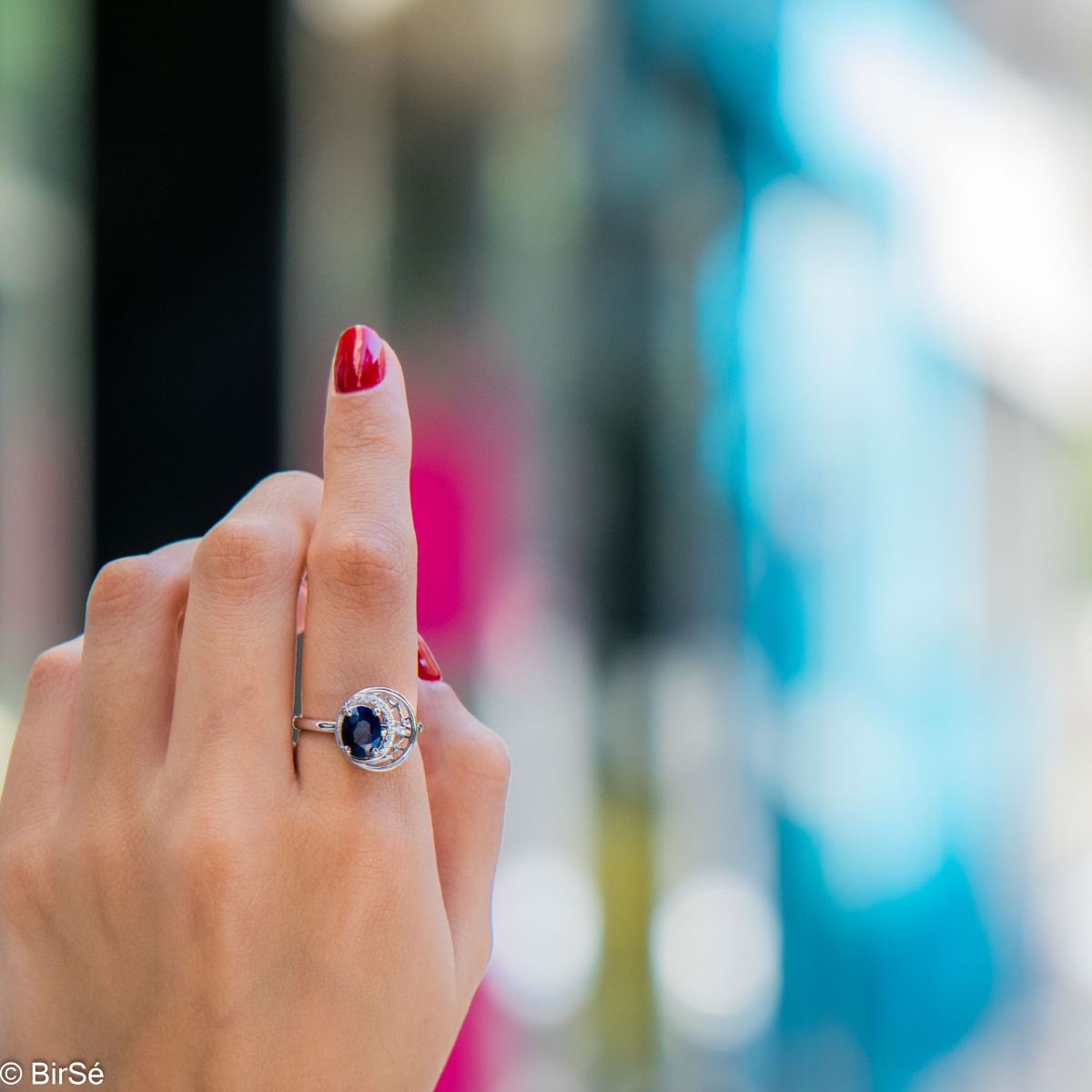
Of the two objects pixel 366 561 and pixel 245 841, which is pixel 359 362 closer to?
pixel 366 561

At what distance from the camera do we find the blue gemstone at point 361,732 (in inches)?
28.9

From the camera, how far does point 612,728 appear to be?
3.11 metres

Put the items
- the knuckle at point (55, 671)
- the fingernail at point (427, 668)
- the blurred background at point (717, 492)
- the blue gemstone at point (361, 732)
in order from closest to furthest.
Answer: the blue gemstone at point (361, 732) < the knuckle at point (55, 671) < the fingernail at point (427, 668) < the blurred background at point (717, 492)

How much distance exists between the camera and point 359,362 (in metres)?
0.82

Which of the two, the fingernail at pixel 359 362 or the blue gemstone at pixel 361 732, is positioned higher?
the fingernail at pixel 359 362

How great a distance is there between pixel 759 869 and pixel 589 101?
2.19 metres

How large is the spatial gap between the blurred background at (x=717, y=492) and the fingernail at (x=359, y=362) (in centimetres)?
201

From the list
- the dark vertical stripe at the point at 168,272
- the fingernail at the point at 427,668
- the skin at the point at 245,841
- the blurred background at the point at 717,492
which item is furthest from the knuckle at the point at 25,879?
the blurred background at the point at 717,492

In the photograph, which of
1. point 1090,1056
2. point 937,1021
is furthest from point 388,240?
point 1090,1056

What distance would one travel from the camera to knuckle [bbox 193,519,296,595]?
737 millimetres

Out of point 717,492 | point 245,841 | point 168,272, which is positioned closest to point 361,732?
point 245,841

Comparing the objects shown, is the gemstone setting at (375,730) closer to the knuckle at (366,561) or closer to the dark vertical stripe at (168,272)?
the knuckle at (366,561)

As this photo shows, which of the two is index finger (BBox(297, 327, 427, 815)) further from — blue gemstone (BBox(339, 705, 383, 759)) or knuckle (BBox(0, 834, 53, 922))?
knuckle (BBox(0, 834, 53, 922))

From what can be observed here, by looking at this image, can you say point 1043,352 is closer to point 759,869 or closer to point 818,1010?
point 759,869
